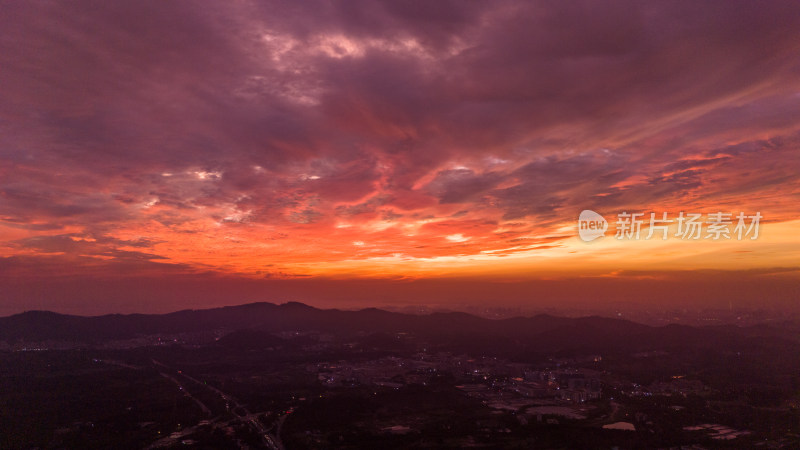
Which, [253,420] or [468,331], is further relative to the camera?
[468,331]

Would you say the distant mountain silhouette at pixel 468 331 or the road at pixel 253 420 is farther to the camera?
the distant mountain silhouette at pixel 468 331

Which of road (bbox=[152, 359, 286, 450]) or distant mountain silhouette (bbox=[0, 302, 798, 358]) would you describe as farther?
distant mountain silhouette (bbox=[0, 302, 798, 358])

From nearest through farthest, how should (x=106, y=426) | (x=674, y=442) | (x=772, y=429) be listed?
(x=674, y=442), (x=772, y=429), (x=106, y=426)

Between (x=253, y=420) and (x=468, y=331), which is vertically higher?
(x=253, y=420)

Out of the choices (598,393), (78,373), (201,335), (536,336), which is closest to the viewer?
(598,393)

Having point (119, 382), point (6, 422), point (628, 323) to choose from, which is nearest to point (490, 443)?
point (6, 422)

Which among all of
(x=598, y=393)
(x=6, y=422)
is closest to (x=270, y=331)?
(x=6, y=422)

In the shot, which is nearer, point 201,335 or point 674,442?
point 674,442

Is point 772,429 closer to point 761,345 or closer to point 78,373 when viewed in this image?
point 761,345

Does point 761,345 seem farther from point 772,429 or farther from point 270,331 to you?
point 270,331
